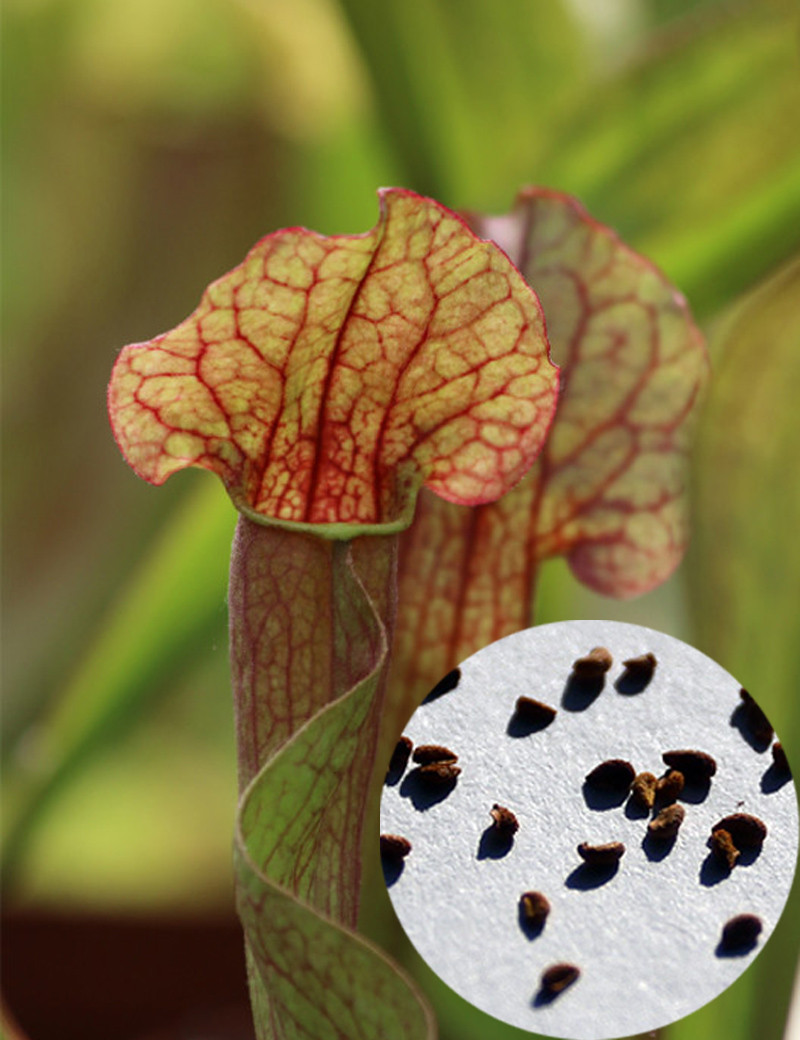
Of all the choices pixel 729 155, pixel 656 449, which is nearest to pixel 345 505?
pixel 656 449

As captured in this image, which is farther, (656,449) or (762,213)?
(762,213)

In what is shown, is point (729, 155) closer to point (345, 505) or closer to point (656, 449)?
point (656, 449)

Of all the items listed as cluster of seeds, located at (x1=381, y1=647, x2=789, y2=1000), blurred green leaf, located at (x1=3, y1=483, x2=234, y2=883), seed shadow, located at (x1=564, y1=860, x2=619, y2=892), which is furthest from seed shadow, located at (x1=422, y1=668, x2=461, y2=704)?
blurred green leaf, located at (x1=3, y1=483, x2=234, y2=883)

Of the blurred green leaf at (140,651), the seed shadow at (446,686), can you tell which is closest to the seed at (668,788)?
the seed shadow at (446,686)

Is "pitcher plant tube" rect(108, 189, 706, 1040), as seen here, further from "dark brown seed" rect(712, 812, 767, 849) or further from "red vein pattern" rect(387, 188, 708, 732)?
"dark brown seed" rect(712, 812, 767, 849)

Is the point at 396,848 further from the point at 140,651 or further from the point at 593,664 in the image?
→ the point at 140,651

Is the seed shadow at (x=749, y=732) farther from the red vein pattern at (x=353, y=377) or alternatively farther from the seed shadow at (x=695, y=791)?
the red vein pattern at (x=353, y=377)

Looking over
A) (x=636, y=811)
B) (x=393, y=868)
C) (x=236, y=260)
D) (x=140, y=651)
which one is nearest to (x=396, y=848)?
(x=393, y=868)
